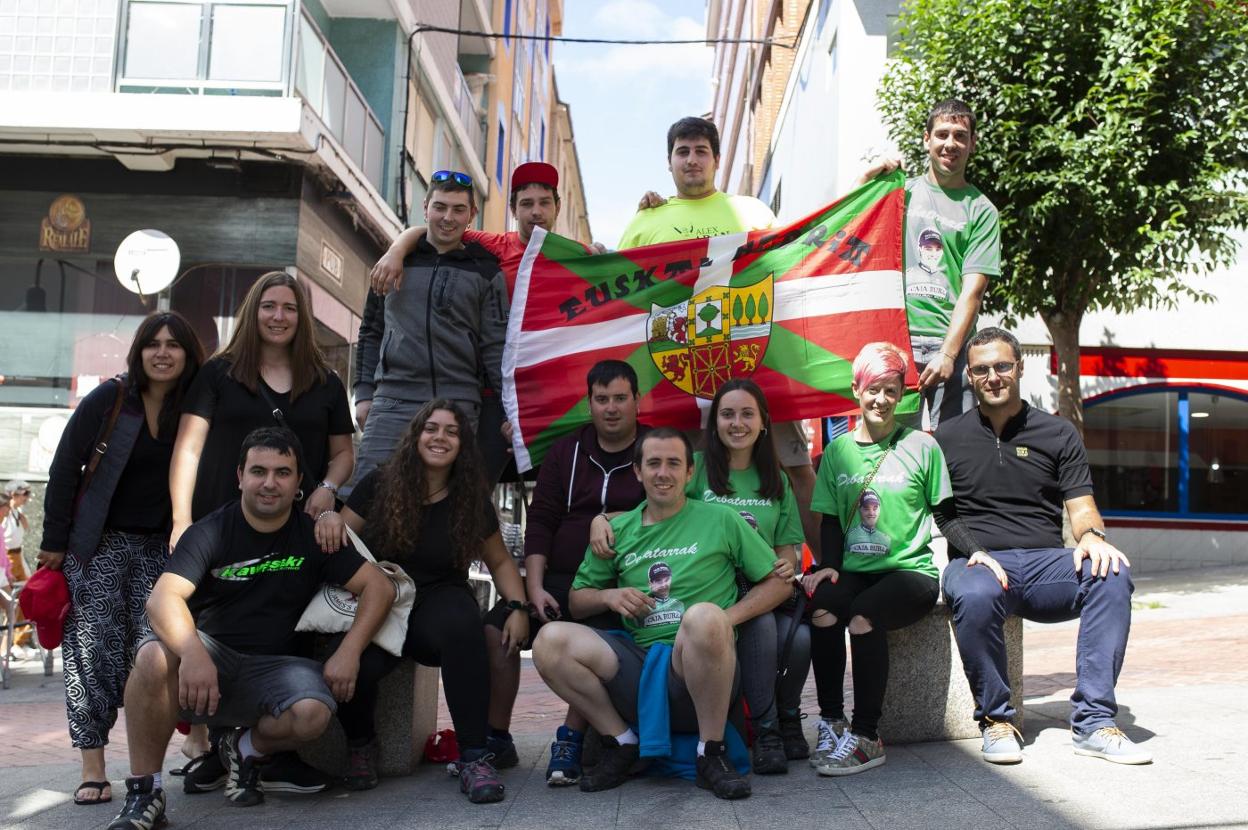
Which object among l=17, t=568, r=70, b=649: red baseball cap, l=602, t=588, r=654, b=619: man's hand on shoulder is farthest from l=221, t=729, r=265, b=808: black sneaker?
l=602, t=588, r=654, b=619: man's hand on shoulder

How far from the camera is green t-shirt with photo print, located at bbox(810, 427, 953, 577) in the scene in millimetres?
4621

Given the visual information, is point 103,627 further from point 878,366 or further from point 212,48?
point 212,48

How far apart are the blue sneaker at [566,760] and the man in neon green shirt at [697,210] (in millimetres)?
1716

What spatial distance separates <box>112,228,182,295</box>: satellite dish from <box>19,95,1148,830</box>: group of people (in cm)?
815

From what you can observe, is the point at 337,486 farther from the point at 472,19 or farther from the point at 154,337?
the point at 472,19

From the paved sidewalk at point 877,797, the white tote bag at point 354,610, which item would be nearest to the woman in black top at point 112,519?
the paved sidewalk at point 877,797

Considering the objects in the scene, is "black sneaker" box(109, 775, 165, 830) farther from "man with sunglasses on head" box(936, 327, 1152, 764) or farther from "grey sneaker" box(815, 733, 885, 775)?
"man with sunglasses on head" box(936, 327, 1152, 764)

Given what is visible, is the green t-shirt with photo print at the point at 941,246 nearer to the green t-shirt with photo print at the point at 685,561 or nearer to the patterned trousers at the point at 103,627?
the green t-shirt with photo print at the point at 685,561

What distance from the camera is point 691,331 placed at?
586 centimetres

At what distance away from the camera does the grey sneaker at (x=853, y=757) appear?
4.32 m

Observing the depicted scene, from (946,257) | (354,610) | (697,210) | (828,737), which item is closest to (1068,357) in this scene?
(946,257)

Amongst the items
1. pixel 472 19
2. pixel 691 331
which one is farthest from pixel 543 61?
pixel 691 331

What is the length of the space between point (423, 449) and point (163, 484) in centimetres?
108

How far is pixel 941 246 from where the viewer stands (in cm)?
546
